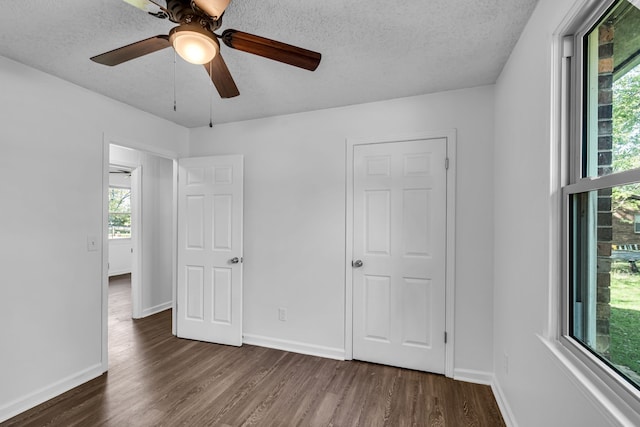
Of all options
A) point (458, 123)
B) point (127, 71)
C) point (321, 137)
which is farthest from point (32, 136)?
point (458, 123)

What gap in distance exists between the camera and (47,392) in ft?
7.40

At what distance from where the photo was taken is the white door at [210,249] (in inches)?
127

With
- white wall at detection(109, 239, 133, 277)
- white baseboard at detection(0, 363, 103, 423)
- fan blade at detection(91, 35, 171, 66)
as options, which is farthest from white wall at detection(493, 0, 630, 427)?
white wall at detection(109, 239, 133, 277)

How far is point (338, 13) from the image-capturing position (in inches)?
63.6

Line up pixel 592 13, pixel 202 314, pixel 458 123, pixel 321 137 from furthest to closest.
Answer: pixel 202 314 → pixel 321 137 → pixel 458 123 → pixel 592 13

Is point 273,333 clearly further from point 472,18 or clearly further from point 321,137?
point 472,18

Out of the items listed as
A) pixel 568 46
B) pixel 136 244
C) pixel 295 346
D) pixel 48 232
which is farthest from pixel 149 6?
pixel 136 244

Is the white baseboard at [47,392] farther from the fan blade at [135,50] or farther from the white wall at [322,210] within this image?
the fan blade at [135,50]

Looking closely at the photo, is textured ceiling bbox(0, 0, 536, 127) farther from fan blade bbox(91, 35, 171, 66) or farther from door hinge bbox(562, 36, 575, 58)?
door hinge bbox(562, 36, 575, 58)

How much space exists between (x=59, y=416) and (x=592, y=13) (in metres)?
3.60

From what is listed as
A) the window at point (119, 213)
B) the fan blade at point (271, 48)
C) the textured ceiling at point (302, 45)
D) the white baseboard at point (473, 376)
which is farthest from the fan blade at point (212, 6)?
the window at point (119, 213)

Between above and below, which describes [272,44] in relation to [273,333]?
above

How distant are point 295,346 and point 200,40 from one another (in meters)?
2.73

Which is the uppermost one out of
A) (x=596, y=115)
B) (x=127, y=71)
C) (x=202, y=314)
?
(x=127, y=71)
